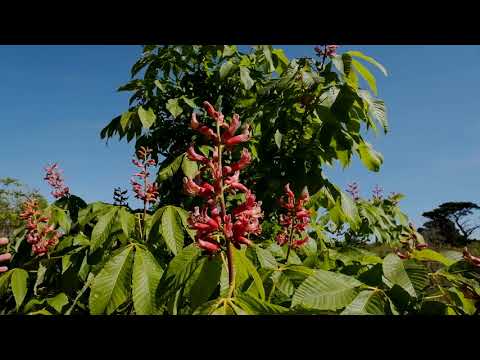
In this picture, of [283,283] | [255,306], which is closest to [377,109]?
[283,283]

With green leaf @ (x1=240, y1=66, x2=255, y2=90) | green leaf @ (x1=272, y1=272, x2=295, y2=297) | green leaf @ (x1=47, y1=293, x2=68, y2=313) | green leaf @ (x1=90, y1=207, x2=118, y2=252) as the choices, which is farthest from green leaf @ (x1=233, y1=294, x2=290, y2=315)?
green leaf @ (x1=240, y1=66, x2=255, y2=90)

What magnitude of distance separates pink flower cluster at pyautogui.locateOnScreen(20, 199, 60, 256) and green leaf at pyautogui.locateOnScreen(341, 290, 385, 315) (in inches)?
80.3

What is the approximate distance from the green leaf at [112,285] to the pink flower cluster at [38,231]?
Answer: 3.56 feet

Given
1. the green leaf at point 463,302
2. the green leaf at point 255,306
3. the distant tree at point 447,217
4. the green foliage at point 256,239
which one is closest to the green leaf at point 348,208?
the green foliage at point 256,239

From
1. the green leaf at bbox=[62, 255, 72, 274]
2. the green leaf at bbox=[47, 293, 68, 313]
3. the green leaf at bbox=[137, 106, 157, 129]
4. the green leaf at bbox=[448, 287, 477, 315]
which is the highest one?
the green leaf at bbox=[137, 106, 157, 129]

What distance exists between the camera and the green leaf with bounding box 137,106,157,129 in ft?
9.89

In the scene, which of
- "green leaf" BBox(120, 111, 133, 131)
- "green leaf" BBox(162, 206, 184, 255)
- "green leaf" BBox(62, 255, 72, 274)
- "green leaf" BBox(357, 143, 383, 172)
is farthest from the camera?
"green leaf" BBox(120, 111, 133, 131)

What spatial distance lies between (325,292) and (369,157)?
206 cm

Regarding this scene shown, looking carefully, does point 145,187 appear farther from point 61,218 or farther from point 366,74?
point 366,74

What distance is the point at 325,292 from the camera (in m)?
1.12

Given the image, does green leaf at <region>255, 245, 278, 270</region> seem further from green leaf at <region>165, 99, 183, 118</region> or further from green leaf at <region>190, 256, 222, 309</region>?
green leaf at <region>165, 99, 183, 118</region>

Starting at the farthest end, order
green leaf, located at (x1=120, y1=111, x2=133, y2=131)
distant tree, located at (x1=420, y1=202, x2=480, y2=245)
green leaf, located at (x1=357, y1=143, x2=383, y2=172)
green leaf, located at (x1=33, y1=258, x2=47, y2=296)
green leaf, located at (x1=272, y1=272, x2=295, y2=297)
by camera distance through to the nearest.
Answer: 1. distant tree, located at (x1=420, y1=202, x2=480, y2=245)
2. green leaf, located at (x1=120, y1=111, x2=133, y2=131)
3. green leaf, located at (x1=357, y1=143, x2=383, y2=172)
4. green leaf, located at (x1=33, y1=258, x2=47, y2=296)
5. green leaf, located at (x1=272, y1=272, x2=295, y2=297)
